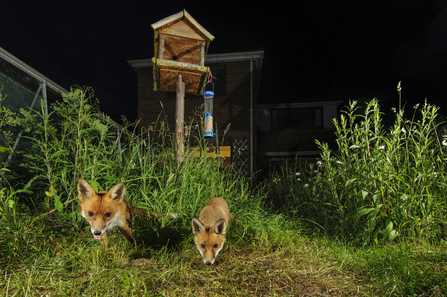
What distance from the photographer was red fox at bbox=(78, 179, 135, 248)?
1771mm

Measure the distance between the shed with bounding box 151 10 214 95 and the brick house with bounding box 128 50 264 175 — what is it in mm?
6680

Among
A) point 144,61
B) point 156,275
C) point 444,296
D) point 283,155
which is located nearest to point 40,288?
point 156,275

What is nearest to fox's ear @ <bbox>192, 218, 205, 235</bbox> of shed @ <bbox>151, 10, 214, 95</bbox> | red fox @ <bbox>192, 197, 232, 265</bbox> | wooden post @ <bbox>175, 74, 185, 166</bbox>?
red fox @ <bbox>192, 197, 232, 265</bbox>

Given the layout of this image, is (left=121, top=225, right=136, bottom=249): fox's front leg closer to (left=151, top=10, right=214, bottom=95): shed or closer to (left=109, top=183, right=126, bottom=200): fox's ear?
(left=109, top=183, right=126, bottom=200): fox's ear

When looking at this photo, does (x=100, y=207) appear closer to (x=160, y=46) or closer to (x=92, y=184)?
(x=92, y=184)

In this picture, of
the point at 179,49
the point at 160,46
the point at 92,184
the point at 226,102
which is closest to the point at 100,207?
the point at 92,184

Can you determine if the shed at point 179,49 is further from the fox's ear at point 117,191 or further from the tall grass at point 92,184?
the fox's ear at point 117,191

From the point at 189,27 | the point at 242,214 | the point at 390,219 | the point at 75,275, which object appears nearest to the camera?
the point at 75,275

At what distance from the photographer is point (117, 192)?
1.90 meters

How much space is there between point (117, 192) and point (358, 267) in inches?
92.3

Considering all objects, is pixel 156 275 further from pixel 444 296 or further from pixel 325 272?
pixel 444 296

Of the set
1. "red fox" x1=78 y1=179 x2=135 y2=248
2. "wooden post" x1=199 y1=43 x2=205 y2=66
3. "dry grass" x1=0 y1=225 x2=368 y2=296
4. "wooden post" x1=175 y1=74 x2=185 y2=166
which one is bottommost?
"dry grass" x1=0 y1=225 x2=368 y2=296

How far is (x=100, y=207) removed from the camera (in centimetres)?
181

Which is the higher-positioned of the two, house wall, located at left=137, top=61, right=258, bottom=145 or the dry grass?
house wall, located at left=137, top=61, right=258, bottom=145
